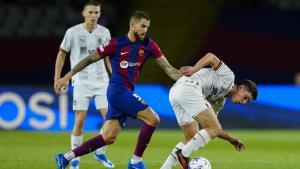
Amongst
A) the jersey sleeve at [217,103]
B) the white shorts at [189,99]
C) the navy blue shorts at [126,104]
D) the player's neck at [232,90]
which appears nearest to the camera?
the white shorts at [189,99]

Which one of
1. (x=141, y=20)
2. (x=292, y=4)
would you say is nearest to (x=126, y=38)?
(x=141, y=20)

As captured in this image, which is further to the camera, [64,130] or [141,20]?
[64,130]

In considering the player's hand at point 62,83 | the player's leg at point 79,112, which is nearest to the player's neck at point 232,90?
the player's hand at point 62,83

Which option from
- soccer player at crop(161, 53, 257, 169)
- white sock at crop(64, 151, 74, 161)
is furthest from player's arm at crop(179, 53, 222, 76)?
white sock at crop(64, 151, 74, 161)

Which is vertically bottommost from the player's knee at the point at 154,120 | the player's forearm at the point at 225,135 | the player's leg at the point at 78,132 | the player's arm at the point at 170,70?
the player's leg at the point at 78,132

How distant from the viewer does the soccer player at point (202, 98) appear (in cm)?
880

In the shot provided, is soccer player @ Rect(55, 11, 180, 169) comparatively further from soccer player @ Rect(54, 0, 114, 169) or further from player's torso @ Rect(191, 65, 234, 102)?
soccer player @ Rect(54, 0, 114, 169)

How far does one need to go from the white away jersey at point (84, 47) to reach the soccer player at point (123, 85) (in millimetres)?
1501

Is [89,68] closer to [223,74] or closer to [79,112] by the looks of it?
[79,112]

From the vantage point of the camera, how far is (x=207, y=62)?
349 inches

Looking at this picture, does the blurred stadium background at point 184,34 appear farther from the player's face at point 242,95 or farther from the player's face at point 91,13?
Answer: the player's face at point 242,95

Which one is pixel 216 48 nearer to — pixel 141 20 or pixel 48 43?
pixel 48 43

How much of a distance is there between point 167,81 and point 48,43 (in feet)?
11.4

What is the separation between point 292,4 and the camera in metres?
24.3
